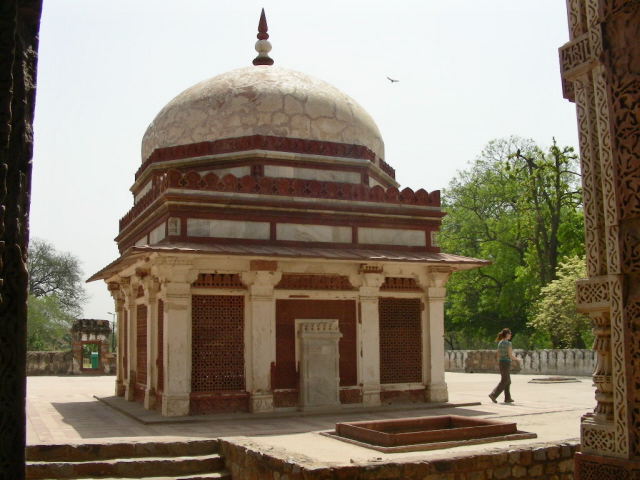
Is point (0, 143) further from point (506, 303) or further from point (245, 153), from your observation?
point (506, 303)

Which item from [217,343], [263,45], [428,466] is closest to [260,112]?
[263,45]

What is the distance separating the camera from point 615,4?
178 inches

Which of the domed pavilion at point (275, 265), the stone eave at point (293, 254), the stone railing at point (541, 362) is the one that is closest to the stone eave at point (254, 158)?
the domed pavilion at point (275, 265)

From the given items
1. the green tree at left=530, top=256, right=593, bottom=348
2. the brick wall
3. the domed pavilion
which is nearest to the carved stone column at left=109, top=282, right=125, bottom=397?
the domed pavilion

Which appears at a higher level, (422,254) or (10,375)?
(422,254)

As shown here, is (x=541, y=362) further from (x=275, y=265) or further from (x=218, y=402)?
(x=218, y=402)

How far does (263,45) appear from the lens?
16438mm

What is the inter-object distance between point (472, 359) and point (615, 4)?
21700 mm

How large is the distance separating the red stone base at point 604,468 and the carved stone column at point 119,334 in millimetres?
12123

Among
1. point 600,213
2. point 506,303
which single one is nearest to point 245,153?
point 600,213

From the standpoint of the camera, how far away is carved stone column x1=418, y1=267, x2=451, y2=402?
43.1 feet

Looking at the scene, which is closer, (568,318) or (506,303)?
(568,318)

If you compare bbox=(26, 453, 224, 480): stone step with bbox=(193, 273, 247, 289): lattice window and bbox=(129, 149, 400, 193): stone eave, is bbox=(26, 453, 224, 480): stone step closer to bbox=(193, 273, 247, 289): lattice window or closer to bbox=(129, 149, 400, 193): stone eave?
bbox=(193, 273, 247, 289): lattice window

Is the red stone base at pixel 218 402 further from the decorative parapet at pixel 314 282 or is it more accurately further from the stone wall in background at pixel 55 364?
the stone wall in background at pixel 55 364
